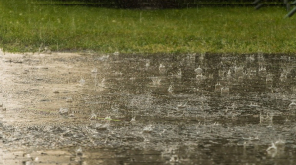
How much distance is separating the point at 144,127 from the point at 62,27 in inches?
373

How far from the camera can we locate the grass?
1313 cm

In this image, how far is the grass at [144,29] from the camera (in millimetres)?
13127

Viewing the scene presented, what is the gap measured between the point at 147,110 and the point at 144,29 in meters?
8.59

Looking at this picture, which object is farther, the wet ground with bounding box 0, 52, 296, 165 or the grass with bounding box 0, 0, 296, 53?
the grass with bounding box 0, 0, 296, 53

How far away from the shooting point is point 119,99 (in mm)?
8016

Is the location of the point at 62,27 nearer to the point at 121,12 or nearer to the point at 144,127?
the point at 121,12

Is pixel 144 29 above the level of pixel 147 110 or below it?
above

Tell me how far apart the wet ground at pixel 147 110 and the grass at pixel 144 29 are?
1411 millimetres

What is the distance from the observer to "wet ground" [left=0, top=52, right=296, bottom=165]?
5.52 meters

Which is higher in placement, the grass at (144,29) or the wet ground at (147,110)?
the grass at (144,29)

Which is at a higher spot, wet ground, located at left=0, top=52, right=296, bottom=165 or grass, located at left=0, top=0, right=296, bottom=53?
grass, located at left=0, top=0, right=296, bottom=53

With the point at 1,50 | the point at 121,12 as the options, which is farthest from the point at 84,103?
the point at 121,12

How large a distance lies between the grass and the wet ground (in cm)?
141

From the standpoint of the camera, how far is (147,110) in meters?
7.35
